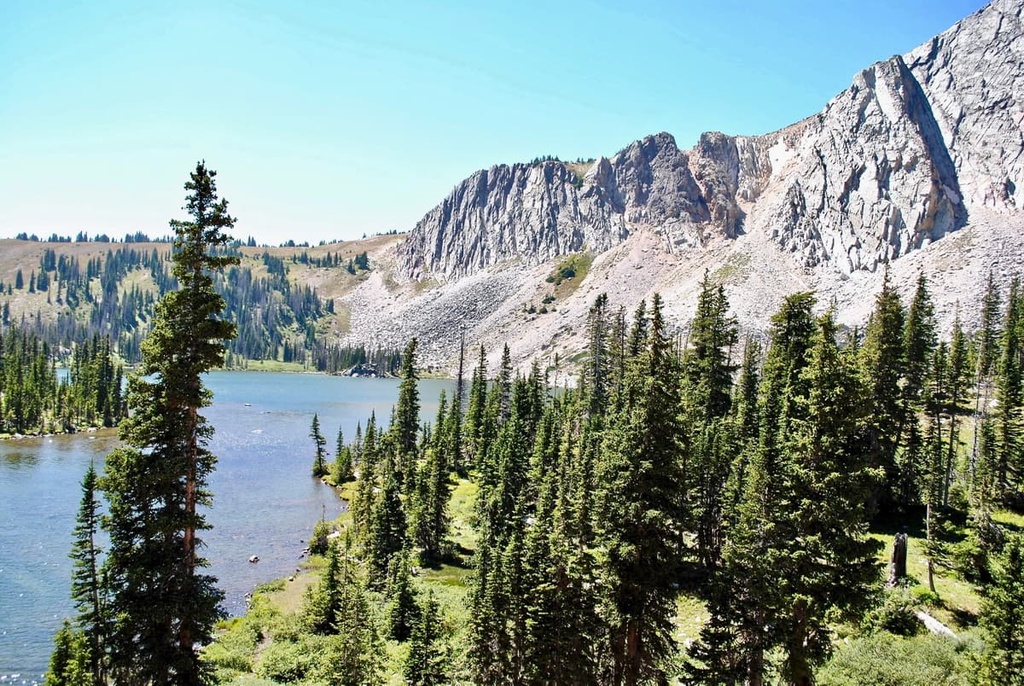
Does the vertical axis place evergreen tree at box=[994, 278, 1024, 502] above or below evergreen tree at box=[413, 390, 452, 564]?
above

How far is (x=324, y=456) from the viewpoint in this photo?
339 ft

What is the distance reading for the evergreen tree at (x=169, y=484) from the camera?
1869 centimetres

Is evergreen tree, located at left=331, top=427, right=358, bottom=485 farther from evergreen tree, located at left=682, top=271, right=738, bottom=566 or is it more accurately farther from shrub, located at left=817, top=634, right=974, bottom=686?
shrub, located at left=817, top=634, right=974, bottom=686

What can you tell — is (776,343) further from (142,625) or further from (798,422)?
(142,625)

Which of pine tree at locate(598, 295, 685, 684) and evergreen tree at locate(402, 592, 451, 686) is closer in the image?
pine tree at locate(598, 295, 685, 684)

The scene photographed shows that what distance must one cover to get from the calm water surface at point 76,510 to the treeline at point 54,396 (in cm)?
1092

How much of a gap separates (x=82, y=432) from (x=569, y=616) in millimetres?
128187

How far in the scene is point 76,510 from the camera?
6362cm

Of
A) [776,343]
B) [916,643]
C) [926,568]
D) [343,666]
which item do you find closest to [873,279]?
[776,343]

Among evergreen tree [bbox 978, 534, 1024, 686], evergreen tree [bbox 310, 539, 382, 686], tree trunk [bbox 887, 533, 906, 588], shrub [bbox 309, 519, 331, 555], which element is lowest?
shrub [bbox 309, 519, 331, 555]

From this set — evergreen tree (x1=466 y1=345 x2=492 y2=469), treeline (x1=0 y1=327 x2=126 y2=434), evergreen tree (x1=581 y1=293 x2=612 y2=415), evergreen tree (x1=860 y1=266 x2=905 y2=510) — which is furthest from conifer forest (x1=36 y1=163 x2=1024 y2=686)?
treeline (x1=0 y1=327 x2=126 y2=434)

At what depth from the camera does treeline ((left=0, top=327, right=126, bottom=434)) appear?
113562mm

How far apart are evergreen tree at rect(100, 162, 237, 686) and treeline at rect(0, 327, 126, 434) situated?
372 feet

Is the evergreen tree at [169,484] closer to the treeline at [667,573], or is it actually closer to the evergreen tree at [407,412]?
the treeline at [667,573]
